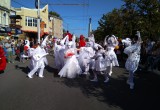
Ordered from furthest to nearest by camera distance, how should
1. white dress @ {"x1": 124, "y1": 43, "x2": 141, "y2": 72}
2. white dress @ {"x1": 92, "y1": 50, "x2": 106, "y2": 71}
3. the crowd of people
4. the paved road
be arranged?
white dress @ {"x1": 92, "y1": 50, "x2": 106, "y2": 71}
the crowd of people
white dress @ {"x1": 124, "y1": 43, "x2": 141, "y2": 72}
the paved road

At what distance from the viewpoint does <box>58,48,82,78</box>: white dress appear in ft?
36.8

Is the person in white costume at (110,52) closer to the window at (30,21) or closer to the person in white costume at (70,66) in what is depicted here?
the person in white costume at (70,66)

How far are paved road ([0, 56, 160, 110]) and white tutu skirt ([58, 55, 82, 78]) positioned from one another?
61 cm

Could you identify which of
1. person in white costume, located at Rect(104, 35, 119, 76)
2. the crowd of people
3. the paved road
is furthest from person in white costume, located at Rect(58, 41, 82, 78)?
person in white costume, located at Rect(104, 35, 119, 76)

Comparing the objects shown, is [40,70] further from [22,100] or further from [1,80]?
[22,100]

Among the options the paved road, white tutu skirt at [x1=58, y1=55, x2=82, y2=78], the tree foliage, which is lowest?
the paved road

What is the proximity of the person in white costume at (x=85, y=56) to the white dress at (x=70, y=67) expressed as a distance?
1.77 feet

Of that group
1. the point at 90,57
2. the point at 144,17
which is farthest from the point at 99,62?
the point at 144,17

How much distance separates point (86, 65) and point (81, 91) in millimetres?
3505

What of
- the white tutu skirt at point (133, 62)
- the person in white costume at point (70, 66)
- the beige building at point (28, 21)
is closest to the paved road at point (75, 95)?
the person in white costume at point (70, 66)

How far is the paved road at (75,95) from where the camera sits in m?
6.78

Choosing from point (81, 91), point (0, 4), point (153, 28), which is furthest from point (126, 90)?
point (0, 4)

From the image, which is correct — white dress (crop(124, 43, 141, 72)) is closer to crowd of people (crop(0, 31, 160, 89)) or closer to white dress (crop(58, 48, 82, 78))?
crowd of people (crop(0, 31, 160, 89))

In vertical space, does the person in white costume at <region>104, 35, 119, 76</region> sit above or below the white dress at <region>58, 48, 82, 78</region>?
above
